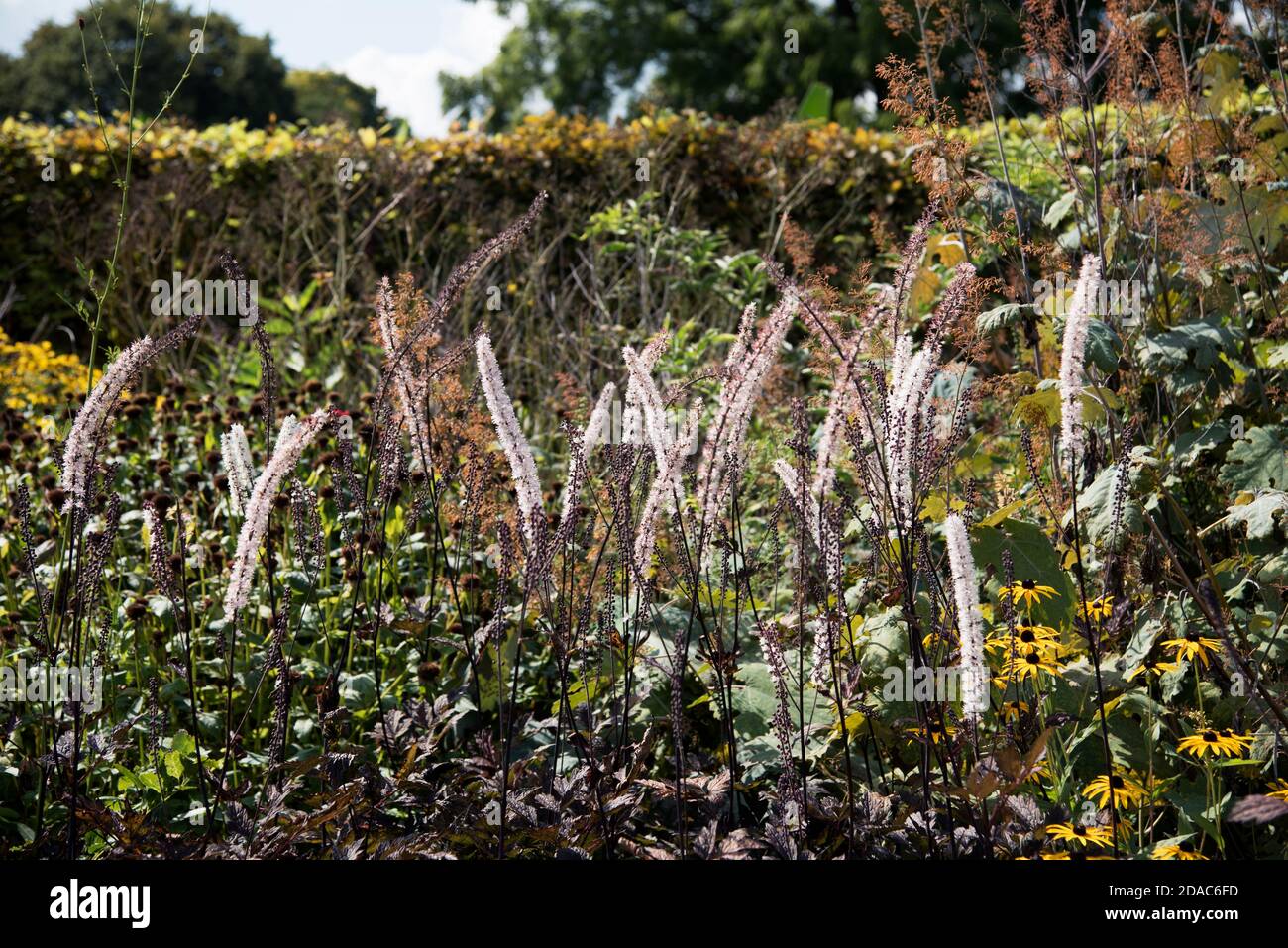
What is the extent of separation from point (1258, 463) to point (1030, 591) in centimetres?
85

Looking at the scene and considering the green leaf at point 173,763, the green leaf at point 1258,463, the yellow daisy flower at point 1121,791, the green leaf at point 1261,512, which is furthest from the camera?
the green leaf at point 1258,463

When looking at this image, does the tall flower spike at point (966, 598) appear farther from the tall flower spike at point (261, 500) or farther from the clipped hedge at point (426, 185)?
the clipped hedge at point (426, 185)

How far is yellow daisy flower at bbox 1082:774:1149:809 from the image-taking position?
2.34 meters

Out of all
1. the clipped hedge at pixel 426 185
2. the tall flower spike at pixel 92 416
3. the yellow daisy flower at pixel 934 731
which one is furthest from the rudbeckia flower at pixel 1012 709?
the clipped hedge at pixel 426 185

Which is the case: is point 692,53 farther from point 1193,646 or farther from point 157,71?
point 1193,646

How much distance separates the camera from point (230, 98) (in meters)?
36.8

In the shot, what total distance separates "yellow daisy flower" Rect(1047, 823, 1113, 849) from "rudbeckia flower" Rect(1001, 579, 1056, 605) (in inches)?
23.4

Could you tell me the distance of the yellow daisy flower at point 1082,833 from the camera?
2.21 metres

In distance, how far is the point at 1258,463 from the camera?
10.3 feet

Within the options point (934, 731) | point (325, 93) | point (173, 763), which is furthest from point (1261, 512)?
point (325, 93)

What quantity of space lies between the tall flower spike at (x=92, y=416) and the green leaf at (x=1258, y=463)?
2.65 meters
